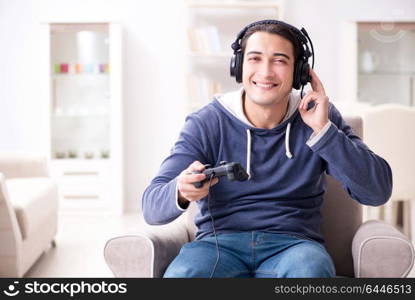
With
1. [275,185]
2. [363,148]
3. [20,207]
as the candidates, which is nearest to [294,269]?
[275,185]

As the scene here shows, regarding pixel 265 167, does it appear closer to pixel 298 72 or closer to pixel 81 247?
pixel 298 72

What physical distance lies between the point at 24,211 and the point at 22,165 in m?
0.80

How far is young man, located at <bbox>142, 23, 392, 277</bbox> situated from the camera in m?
1.52

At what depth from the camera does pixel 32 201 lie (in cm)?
290

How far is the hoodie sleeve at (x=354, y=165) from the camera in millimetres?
1519

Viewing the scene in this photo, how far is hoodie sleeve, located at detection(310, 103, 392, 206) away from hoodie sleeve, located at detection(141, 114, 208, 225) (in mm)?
303

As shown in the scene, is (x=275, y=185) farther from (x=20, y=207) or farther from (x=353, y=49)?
(x=353, y=49)

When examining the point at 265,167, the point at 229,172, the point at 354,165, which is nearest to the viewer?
the point at 229,172

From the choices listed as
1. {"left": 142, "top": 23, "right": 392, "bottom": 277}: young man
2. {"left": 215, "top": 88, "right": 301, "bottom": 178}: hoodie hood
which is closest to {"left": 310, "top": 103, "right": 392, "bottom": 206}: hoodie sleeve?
{"left": 142, "top": 23, "right": 392, "bottom": 277}: young man

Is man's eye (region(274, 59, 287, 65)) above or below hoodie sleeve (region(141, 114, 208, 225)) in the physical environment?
above

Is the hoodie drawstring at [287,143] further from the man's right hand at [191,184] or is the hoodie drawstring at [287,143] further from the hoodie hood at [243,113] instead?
the man's right hand at [191,184]

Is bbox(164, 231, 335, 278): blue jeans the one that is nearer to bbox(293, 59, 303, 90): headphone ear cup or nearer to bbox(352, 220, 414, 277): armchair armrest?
bbox(352, 220, 414, 277): armchair armrest

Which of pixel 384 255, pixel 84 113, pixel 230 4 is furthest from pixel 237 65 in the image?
pixel 84 113

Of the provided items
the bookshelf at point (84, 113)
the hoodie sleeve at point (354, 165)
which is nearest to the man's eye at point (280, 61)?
the hoodie sleeve at point (354, 165)
